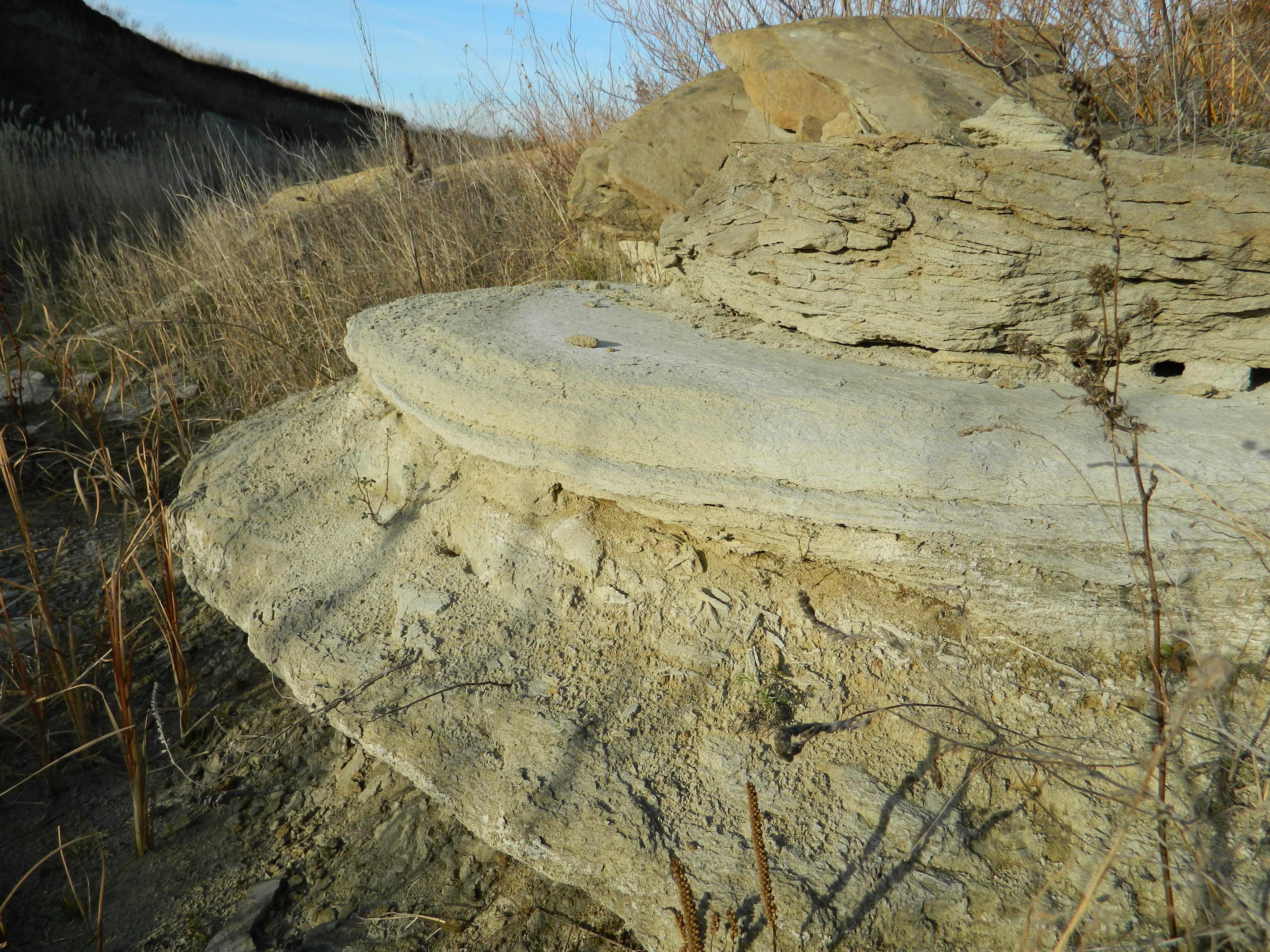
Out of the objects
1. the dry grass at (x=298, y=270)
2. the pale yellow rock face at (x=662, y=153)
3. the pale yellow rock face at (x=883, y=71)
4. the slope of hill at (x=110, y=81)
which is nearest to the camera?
the pale yellow rock face at (x=883, y=71)

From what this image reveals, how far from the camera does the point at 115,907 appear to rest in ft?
6.31

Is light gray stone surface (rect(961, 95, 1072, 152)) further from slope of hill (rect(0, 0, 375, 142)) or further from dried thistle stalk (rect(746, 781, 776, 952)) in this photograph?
slope of hill (rect(0, 0, 375, 142))

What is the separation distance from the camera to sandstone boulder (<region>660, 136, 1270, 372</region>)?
2057 mm

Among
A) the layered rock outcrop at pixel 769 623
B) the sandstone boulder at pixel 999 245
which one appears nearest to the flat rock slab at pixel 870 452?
the layered rock outcrop at pixel 769 623

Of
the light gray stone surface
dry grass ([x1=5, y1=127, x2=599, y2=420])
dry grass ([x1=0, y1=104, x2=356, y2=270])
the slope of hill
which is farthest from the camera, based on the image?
the slope of hill

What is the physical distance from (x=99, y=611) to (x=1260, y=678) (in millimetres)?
3221

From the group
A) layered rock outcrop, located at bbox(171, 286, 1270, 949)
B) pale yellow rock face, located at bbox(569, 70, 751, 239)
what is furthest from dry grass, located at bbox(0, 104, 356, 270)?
layered rock outcrop, located at bbox(171, 286, 1270, 949)

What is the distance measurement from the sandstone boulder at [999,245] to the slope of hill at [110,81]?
9.10 meters

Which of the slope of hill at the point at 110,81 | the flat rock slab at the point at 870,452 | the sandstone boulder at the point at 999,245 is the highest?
the slope of hill at the point at 110,81

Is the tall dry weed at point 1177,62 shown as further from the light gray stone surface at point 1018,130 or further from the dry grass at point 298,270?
the dry grass at point 298,270

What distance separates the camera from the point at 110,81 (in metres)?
12.6

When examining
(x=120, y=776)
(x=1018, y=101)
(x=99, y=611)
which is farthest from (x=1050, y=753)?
(x=99, y=611)

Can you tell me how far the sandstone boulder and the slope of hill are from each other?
9098mm

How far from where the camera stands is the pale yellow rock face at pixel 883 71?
2.57 metres
